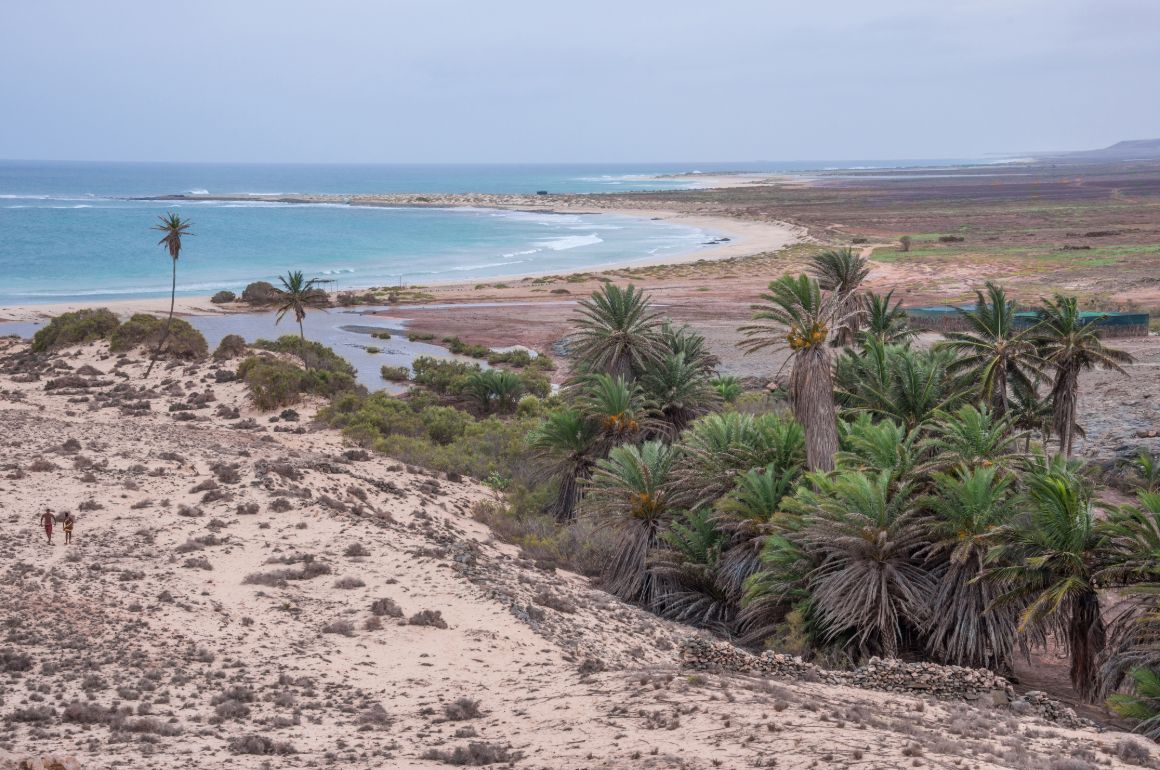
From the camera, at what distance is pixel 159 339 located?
42.1 metres

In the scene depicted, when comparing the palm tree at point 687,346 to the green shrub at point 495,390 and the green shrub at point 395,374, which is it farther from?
the green shrub at point 395,374

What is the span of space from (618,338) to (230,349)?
24.0 m

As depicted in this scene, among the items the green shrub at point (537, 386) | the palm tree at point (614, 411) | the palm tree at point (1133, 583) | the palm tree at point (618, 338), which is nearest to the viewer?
the palm tree at point (1133, 583)

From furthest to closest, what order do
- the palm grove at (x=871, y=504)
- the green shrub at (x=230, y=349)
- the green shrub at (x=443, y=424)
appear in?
1. the green shrub at (x=230, y=349)
2. the green shrub at (x=443, y=424)
3. the palm grove at (x=871, y=504)

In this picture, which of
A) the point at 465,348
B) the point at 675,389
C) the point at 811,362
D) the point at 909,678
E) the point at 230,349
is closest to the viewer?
the point at 909,678

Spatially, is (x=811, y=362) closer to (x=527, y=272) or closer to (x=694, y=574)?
(x=694, y=574)

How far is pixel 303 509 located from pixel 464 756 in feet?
36.5

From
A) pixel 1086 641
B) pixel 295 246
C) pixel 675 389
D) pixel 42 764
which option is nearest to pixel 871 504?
pixel 1086 641

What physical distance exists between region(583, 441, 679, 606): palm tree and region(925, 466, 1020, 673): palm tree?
18.1 ft

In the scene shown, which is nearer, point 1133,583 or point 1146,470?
point 1133,583

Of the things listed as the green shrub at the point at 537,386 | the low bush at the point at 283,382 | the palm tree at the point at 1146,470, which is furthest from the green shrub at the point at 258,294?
the palm tree at the point at 1146,470

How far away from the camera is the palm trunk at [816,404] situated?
53.9 feet

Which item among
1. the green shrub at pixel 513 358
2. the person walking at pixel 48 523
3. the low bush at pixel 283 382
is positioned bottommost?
the green shrub at pixel 513 358

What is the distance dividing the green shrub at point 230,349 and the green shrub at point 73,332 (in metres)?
6.32
